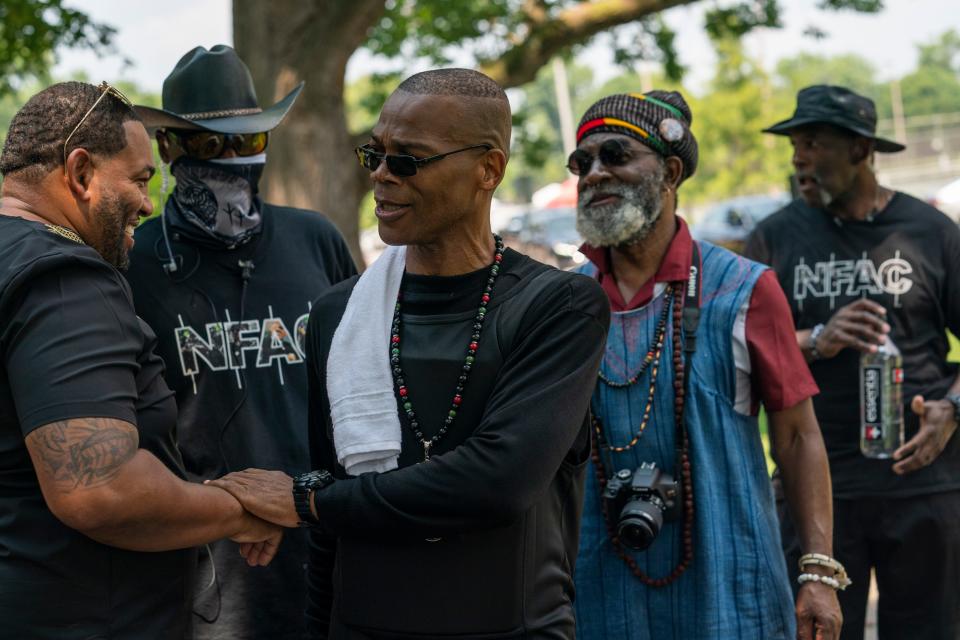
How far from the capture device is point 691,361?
3449 mm

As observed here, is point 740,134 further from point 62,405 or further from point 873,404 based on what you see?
point 62,405

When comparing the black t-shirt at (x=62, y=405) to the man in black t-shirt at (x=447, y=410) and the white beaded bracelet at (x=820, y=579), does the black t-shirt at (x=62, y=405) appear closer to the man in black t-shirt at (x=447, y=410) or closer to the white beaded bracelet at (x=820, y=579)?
the man in black t-shirt at (x=447, y=410)

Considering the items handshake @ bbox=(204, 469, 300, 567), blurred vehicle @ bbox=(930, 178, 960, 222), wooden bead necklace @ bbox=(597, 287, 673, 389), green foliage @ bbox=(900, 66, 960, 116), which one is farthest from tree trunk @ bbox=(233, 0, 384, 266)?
green foliage @ bbox=(900, 66, 960, 116)

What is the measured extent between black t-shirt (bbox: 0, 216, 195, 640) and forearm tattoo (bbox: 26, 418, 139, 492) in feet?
0.07

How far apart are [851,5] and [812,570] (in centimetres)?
1034

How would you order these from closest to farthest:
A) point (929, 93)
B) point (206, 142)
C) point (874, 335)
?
point (206, 142)
point (874, 335)
point (929, 93)

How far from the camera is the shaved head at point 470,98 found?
8.75 ft

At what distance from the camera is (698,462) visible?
339cm

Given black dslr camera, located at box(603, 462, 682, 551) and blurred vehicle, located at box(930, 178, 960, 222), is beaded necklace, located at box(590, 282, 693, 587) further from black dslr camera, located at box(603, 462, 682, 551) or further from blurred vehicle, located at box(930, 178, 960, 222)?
blurred vehicle, located at box(930, 178, 960, 222)

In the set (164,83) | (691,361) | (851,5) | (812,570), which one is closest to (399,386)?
(691,361)

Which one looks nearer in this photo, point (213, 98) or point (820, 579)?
point (820, 579)

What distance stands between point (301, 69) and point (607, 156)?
605cm

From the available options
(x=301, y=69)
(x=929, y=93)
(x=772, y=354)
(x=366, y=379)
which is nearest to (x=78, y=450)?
(x=366, y=379)

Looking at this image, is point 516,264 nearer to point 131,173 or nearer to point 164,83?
point 131,173
